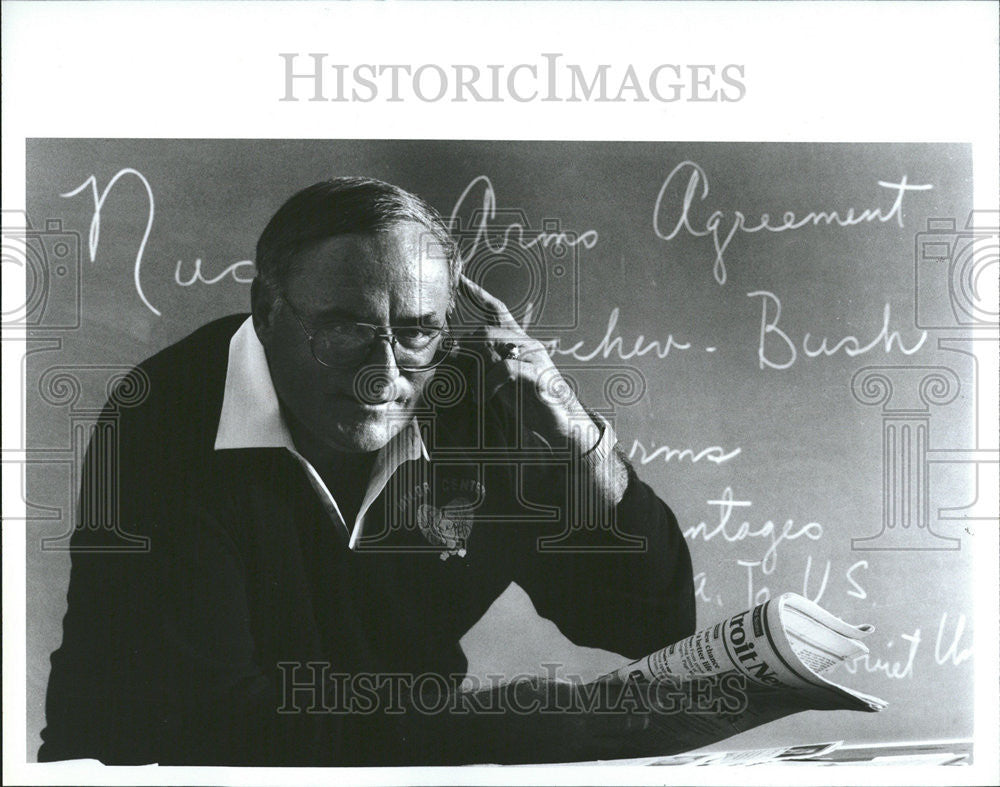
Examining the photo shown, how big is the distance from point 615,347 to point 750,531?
266 mm

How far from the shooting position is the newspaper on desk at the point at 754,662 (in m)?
1.07

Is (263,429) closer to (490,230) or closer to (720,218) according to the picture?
(490,230)

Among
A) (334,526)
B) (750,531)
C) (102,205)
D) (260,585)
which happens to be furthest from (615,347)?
(102,205)

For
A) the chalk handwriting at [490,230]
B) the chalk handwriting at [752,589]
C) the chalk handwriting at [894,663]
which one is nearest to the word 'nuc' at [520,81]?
the chalk handwriting at [490,230]

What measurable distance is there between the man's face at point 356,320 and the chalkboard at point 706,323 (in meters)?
0.06

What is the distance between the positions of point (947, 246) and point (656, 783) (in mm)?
714

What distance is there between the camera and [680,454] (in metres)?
1.08

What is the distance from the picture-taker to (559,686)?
1084 mm

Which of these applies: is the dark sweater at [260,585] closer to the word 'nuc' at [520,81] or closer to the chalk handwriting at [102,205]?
the chalk handwriting at [102,205]

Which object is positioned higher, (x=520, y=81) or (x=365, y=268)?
(x=520, y=81)

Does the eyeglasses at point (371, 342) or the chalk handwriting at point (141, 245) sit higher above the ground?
the chalk handwriting at point (141, 245)

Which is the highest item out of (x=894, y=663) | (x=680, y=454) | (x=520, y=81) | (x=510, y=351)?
(x=520, y=81)

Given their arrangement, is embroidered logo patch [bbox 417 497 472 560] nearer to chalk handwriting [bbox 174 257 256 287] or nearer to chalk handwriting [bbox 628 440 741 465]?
chalk handwriting [bbox 628 440 741 465]

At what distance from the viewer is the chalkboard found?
107 centimetres
